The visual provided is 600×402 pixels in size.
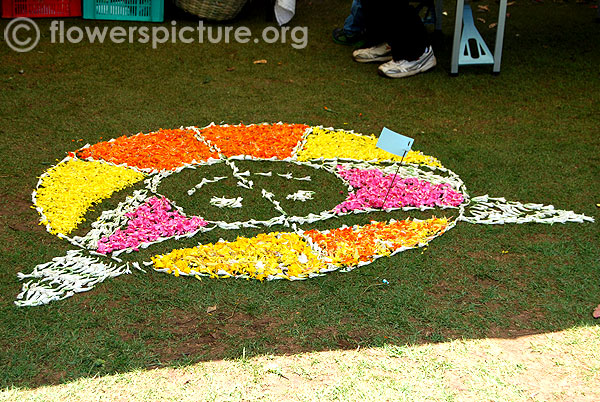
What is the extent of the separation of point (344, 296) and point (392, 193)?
0.80m

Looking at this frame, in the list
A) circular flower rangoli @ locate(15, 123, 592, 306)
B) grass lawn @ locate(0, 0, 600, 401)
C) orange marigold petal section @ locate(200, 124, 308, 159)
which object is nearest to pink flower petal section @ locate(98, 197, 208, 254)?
circular flower rangoli @ locate(15, 123, 592, 306)

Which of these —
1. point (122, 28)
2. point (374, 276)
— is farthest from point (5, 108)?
point (374, 276)

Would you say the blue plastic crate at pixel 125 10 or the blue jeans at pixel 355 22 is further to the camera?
the blue plastic crate at pixel 125 10

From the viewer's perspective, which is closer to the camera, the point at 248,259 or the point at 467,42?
the point at 248,259

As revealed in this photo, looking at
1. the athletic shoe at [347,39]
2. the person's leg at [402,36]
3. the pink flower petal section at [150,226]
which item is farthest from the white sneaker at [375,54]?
the pink flower petal section at [150,226]

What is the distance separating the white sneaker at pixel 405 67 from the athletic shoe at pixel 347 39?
72 cm

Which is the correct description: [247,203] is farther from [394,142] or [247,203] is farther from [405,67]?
[405,67]

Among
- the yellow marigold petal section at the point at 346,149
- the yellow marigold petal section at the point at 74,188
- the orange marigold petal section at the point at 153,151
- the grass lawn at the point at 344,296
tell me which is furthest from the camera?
the yellow marigold petal section at the point at 346,149

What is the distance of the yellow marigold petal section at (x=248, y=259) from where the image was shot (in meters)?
2.27

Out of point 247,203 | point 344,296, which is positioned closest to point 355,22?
point 247,203

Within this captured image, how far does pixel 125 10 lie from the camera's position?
5434 mm

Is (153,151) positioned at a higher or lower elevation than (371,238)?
higher

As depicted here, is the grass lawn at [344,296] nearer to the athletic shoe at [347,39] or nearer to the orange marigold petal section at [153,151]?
the orange marigold petal section at [153,151]

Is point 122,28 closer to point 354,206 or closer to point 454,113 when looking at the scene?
point 454,113
